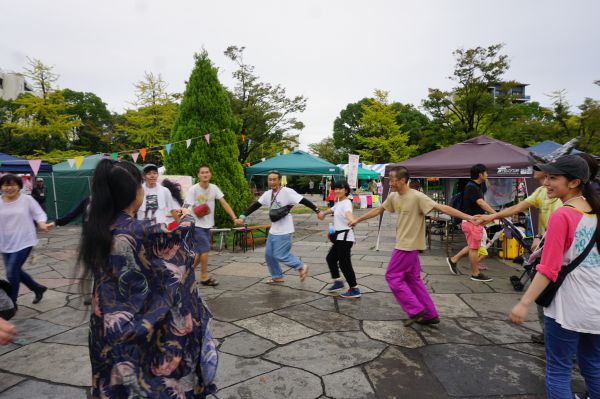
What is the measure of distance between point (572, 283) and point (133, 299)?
2368mm

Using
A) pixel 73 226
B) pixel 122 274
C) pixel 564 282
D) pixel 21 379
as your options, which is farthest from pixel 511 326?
pixel 73 226

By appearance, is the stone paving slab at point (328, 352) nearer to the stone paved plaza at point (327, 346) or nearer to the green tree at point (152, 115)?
the stone paved plaza at point (327, 346)

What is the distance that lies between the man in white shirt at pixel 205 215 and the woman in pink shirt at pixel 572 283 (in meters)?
4.13

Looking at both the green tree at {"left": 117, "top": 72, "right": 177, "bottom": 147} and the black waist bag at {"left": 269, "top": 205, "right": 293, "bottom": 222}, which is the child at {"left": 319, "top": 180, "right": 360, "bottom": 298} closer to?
the black waist bag at {"left": 269, "top": 205, "right": 293, "bottom": 222}

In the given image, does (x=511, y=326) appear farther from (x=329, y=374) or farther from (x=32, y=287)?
(x=32, y=287)

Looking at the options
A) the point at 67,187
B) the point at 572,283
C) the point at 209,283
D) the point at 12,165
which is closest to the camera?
the point at 572,283

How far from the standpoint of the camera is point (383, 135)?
123 ft

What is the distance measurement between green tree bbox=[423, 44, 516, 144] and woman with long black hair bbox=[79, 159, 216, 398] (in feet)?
77.9

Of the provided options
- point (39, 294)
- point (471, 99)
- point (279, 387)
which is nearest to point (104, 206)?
point (279, 387)

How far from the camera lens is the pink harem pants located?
4014 mm

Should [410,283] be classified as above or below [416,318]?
above

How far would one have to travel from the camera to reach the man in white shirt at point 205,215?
5.45 metres

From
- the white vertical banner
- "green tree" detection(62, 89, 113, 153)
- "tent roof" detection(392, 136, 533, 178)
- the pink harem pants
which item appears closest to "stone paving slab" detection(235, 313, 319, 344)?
the pink harem pants

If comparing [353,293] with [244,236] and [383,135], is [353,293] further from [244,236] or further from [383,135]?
[383,135]
